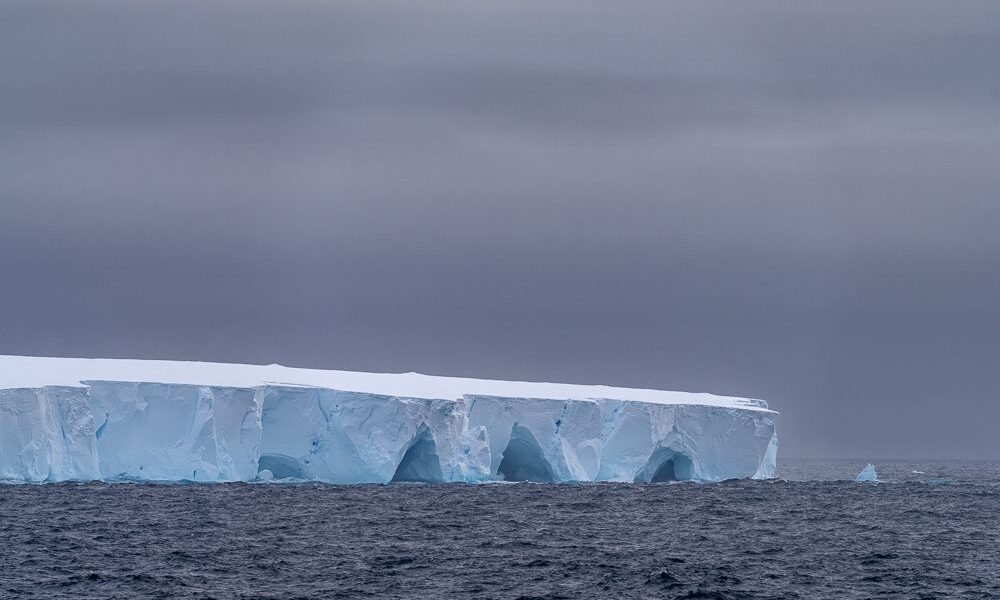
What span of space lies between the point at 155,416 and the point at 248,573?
11125 mm

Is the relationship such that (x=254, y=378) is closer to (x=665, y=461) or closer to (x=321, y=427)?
(x=321, y=427)

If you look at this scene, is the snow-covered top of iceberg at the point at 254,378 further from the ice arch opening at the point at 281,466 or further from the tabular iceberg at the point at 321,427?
the ice arch opening at the point at 281,466

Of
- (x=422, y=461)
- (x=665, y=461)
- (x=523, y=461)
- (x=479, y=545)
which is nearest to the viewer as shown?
(x=479, y=545)

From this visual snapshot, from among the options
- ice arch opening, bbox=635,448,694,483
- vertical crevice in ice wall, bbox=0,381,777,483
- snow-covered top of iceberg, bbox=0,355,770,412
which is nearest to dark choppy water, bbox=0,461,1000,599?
vertical crevice in ice wall, bbox=0,381,777,483

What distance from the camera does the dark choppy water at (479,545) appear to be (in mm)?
15680

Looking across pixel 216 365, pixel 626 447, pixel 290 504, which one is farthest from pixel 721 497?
pixel 216 365

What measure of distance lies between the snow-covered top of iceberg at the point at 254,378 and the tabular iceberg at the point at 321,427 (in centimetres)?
6

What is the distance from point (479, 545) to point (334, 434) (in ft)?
28.8

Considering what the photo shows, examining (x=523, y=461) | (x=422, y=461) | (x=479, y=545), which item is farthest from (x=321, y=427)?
(x=479, y=545)

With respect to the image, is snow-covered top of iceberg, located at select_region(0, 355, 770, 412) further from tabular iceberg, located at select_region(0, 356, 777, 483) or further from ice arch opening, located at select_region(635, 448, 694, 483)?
ice arch opening, located at select_region(635, 448, 694, 483)

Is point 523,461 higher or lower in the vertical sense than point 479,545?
higher

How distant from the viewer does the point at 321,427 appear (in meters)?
28.2

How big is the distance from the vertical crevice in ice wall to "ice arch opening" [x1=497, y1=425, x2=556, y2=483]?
8 cm

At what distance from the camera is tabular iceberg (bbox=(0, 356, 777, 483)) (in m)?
25.6
